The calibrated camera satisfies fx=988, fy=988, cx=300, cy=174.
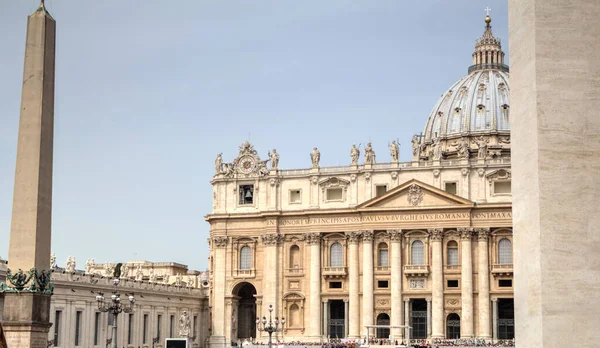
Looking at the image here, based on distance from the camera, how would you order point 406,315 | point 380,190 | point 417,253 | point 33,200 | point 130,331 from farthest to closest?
point 380,190 < point 417,253 < point 406,315 < point 130,331 < point 33,200

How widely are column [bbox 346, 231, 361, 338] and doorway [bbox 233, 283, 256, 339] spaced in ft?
36.4

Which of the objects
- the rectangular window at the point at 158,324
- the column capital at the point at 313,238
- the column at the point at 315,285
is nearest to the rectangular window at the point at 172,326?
the rectangular window at the point at 158,324

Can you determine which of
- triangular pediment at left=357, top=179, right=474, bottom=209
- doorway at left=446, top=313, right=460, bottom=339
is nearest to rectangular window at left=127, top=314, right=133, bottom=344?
triangular pediment at left=357, top=179, right=474, bottom=209

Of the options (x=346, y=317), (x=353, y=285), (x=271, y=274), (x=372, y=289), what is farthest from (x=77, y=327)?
(x=372, y=289)

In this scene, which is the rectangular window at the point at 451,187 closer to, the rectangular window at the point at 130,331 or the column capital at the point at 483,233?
the column capital at the point at 483,233

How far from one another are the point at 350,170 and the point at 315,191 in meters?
3.58

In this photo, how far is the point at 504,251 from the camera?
78875 mm

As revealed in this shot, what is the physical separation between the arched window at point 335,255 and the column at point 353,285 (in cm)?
123

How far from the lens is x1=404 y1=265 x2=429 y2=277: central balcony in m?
79.9

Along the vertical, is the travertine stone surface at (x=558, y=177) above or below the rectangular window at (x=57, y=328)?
above

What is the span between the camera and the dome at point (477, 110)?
4414 inches

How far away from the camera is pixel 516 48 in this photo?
2008 centimetres

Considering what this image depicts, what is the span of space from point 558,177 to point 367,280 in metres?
63.4

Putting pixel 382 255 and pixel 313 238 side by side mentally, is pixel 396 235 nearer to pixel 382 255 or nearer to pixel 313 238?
pixel 382 255
